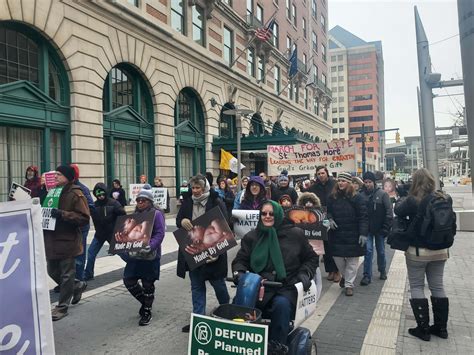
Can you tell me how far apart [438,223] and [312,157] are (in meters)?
8.85

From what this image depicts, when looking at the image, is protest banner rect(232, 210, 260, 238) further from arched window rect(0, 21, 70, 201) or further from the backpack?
arched window rect(0, 21, 70, 201)

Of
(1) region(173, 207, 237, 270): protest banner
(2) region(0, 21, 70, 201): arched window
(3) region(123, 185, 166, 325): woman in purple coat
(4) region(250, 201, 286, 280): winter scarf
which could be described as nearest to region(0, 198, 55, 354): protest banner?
(4) region(250, 201, 286, 280): winter scarf

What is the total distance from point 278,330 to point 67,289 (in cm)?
305

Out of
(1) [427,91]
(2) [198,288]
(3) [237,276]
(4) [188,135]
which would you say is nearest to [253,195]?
(2) [198,288]

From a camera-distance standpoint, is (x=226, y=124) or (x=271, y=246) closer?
(x=271, y=246)

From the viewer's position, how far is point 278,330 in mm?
3318

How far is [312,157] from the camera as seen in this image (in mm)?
12891

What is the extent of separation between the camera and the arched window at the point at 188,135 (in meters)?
19.5

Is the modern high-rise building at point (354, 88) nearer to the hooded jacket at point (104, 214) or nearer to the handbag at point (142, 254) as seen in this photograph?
the hooded jacket at point (104, 214)

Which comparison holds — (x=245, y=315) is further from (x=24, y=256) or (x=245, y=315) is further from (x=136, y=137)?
(x=136, y=137)

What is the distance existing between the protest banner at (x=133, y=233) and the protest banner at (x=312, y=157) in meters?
8.51

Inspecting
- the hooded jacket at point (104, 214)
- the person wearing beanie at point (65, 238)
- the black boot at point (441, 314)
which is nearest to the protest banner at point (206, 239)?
the person wearing beanie at point (65, 238)

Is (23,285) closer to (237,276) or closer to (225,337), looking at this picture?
(225,337)

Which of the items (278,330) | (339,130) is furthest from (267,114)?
(339,130)
